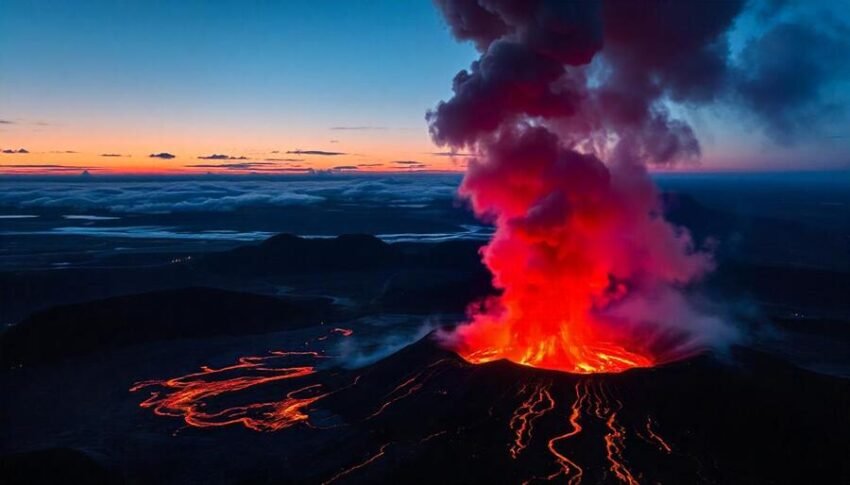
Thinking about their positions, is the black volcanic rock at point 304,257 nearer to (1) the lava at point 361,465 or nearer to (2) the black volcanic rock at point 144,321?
(2) the black volcanic rock at point 144,321

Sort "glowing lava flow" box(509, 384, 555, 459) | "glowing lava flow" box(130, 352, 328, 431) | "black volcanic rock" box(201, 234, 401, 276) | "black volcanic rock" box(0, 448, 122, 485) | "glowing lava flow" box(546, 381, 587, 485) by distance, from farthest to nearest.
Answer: "black volcanic rock" box(201, 234, 401, 276) → "glowing lava flow" box(130, 352, 328, 431) → "glowing lava flow" box(509, 384, 555, 459) → "glowing lava flow" box(546, 381, 587, 485) → "black volcanic rock" box(0, 448, 122, 485)

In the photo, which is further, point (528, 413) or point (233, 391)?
point (233, 391)

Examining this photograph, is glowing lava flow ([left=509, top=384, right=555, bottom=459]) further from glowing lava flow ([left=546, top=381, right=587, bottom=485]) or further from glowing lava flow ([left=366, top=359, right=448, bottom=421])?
glowing lava flow ([left=366, top=359, right=448, bottom=421])

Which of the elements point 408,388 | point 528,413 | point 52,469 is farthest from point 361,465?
point 52,469

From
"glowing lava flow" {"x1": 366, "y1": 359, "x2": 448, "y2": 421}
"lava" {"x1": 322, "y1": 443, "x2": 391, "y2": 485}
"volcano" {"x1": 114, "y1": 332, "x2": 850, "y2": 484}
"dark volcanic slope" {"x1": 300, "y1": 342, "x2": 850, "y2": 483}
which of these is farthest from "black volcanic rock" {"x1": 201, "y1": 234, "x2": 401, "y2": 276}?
"lava" {"x1": 322, "y1": 443, "x2": 391, "y2": 485}

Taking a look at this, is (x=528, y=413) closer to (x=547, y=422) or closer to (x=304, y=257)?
(x=547, y=422)

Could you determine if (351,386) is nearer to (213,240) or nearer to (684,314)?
(684,314)
